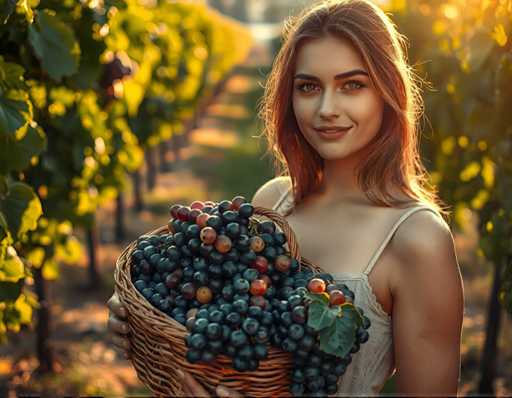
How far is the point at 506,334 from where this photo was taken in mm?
5848

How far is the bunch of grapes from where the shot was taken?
1.65 m

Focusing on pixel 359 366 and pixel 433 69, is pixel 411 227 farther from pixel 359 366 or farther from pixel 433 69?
pixel 433 69

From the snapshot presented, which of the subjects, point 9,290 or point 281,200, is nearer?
point 281,200

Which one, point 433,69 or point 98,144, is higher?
point 433,69

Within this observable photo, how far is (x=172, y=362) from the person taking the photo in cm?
175

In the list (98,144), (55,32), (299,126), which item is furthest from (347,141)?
(98,144)

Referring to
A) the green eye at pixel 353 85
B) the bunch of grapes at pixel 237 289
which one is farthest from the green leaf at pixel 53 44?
the green eye at pixel 353 85

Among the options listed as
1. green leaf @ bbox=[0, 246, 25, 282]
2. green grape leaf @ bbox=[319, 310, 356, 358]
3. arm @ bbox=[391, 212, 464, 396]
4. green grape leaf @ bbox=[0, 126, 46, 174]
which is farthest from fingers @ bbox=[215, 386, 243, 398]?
green grape leaf @ bbox=[0, 126, 46, 174]

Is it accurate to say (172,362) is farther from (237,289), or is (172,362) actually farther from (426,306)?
(426,306)

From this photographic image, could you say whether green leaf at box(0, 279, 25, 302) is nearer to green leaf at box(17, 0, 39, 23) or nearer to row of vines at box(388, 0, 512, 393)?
green leaf at box(17, 0, 39, 23)

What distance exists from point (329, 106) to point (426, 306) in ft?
2.01

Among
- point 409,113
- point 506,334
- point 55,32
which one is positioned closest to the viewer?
point 409,113

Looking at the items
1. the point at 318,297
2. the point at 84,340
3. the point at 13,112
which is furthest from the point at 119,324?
the point at 84,340

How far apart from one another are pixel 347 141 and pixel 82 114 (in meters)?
2.90
